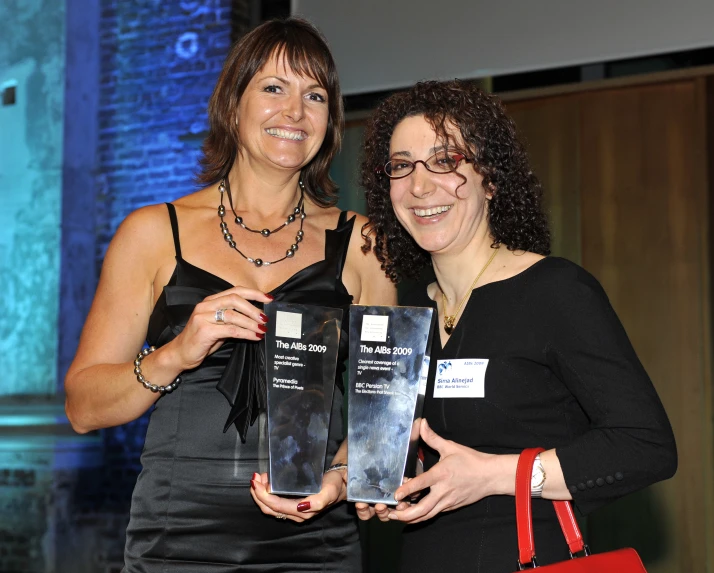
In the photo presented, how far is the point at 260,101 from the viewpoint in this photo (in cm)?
218

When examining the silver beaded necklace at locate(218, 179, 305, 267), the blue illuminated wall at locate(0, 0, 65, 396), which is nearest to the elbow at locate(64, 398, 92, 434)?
the silver beaded necklace at locate(218, 179, 305, 267)

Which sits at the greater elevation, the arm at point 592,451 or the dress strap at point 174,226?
the dress strap at point 174,226

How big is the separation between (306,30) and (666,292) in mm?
3360

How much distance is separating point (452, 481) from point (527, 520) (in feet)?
0.49

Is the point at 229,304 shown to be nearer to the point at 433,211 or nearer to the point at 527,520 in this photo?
the point at 433,211

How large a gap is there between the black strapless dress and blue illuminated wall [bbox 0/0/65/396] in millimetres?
3496

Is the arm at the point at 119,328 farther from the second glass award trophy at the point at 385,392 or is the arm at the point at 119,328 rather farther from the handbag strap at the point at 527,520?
the handbag strap at the point at 527,520

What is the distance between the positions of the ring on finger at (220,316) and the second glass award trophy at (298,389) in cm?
A: 9

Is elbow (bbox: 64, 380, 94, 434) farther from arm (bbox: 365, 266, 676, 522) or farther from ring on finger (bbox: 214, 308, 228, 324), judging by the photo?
arm (bbox: 365, 266, 676, 522)

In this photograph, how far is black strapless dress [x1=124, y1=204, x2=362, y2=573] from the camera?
1.97 m

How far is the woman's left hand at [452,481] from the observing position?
1603mm

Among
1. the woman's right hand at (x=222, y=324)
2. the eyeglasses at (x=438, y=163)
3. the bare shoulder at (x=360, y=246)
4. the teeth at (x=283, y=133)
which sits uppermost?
the teeth at (x=283, y=133)

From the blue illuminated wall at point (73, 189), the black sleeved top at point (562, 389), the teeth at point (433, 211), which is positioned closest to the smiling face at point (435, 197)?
the teeth at point (433, 211)

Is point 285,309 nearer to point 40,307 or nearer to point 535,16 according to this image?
point 535,16
